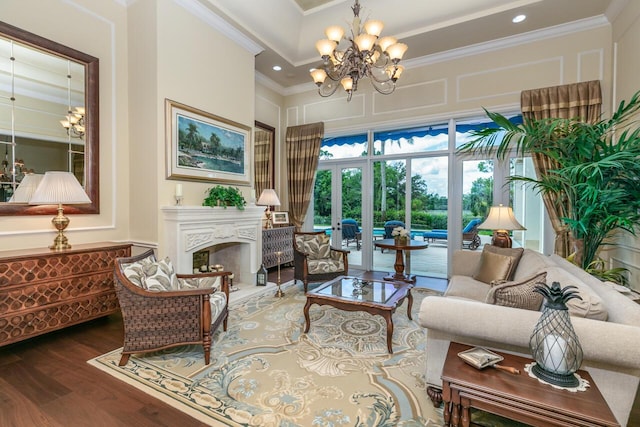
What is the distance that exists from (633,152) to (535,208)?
228cm

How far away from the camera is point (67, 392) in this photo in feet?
6.95

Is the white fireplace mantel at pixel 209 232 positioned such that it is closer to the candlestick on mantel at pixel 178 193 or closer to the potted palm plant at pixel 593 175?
the candlestick on mantel at pixel 178 193

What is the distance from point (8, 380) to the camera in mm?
2248

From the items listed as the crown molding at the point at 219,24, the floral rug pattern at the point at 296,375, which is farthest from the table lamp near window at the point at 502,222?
the crown molding at the point at 219,24

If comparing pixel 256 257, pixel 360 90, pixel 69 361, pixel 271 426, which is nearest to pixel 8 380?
pixel 69 361

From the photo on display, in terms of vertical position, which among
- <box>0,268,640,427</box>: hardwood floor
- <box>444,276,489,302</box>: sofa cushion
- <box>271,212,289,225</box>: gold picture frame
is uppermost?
<box>271,212,289,225</box>: gold picture frame

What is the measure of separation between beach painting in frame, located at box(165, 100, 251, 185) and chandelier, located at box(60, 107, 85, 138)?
2.92 ft

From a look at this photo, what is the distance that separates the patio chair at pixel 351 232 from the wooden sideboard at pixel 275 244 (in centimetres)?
109

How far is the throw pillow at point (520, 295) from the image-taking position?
1872 millimetres

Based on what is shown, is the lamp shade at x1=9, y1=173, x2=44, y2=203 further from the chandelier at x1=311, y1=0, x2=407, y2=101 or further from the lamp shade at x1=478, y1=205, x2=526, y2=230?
the lamp shade at x1=478, y1=205, x2=526, y2=230

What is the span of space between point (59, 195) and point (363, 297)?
311cm

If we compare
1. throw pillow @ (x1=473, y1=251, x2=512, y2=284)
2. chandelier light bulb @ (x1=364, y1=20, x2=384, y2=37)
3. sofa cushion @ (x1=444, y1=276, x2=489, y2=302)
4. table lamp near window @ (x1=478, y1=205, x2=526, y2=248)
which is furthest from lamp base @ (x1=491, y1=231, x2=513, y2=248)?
chandelier light bulb @ (x1=364, y1=20, x2=384, y2=37)

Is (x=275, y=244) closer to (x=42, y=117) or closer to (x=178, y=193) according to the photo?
(x=178, y=193)

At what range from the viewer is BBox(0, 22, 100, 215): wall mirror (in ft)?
9.53
